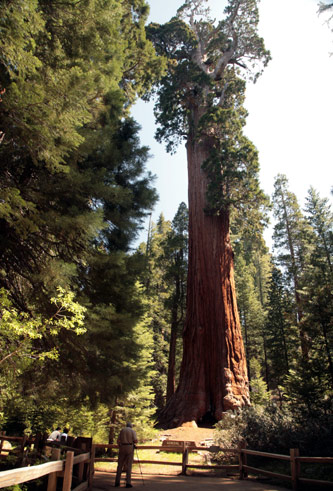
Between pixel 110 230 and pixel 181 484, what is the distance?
571cm

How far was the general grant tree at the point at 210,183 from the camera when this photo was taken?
11.3m

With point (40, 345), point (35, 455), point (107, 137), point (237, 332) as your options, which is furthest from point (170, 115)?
→ point (35, 455)

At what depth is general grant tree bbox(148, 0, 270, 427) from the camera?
11312mm

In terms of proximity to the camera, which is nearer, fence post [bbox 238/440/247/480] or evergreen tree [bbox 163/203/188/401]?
fence post [bbox 238/440/247/480]

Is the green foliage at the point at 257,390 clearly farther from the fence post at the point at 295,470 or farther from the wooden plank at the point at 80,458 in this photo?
the wooden plank at the point at 80,458

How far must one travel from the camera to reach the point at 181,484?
591 cm

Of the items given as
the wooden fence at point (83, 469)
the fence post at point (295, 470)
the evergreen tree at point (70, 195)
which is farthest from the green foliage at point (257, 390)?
the evergreen tree at point (70, 195)

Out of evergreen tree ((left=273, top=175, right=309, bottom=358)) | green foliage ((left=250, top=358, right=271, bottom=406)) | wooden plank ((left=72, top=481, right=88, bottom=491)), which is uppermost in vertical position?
evergreen tree ((left=273, top=175, right=309, bottom=358))

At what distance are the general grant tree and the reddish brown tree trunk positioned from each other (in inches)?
1.4

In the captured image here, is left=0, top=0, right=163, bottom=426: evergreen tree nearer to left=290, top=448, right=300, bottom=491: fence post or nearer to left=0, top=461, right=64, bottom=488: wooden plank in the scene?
left=0, top=461, right=64, bottom=488: wooden plank

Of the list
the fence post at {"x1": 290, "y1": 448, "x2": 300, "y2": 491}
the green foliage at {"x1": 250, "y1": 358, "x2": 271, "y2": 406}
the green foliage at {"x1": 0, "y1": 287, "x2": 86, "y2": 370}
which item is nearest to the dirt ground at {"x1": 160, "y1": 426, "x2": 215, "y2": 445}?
the green foliage at {"x1": 250, "y1": 358, "x2": 271, "y2": 406}

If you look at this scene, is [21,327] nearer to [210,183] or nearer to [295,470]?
[295,470]

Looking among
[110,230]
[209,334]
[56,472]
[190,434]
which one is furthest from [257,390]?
[56,472]

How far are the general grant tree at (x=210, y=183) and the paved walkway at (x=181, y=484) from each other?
4.11m
